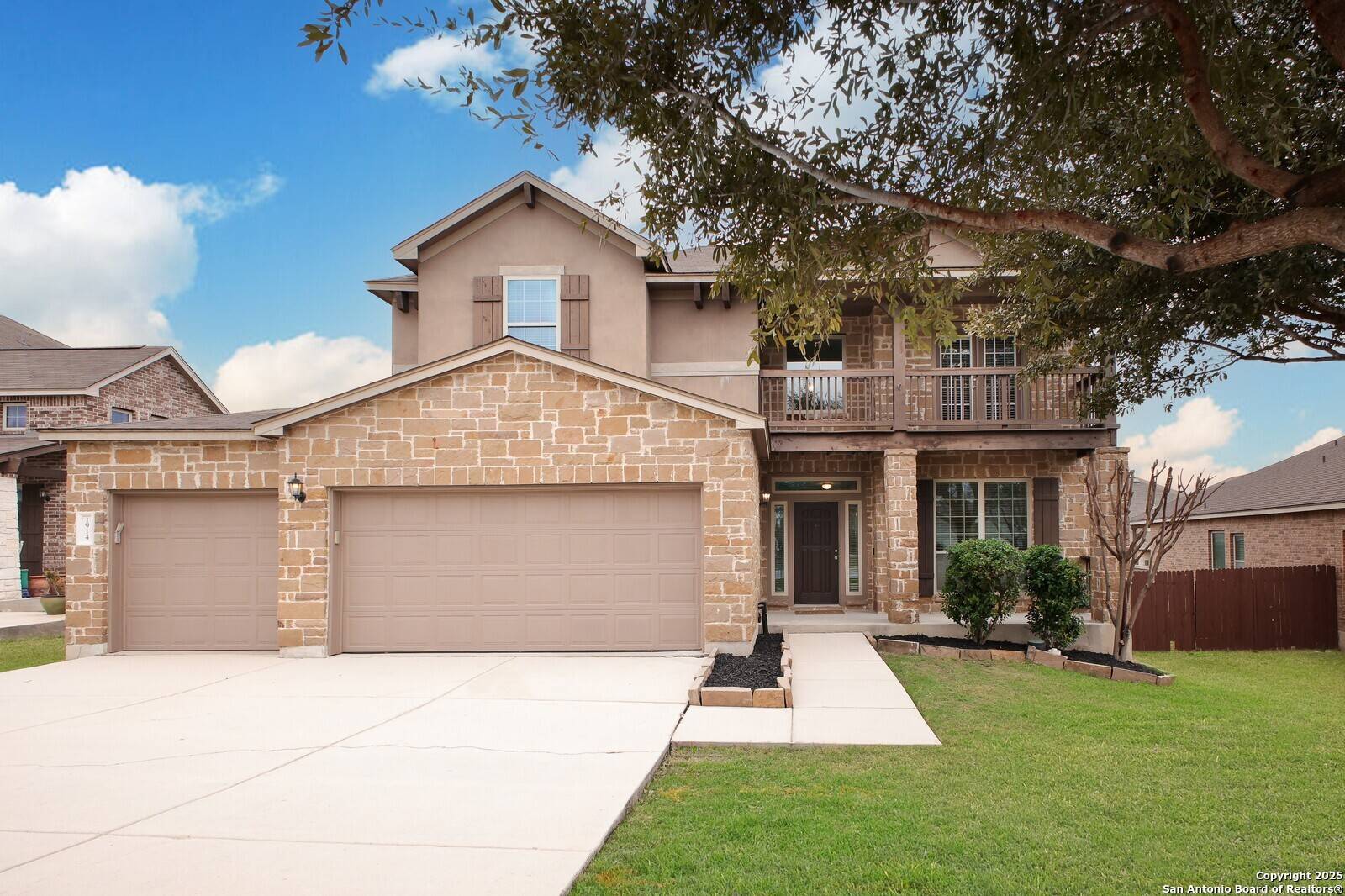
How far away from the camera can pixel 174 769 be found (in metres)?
6.10

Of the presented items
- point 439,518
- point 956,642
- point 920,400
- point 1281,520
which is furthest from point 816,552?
point 1281,520

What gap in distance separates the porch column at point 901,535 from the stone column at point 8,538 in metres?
19.2

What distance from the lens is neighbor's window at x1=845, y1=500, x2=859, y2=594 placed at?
16503 millimetres

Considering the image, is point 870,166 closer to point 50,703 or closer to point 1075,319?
point 1075,319

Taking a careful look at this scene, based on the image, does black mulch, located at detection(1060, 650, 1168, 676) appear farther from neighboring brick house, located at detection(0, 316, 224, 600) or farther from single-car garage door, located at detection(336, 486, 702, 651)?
neighboring brick house, located at detection(0, 316, 224, 600)

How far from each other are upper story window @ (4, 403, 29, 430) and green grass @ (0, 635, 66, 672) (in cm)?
912

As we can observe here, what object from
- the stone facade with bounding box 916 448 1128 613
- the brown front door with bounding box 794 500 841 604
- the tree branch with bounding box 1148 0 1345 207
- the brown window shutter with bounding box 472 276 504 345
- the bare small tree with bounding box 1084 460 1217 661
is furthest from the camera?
the brown front door with bounding box 794 500 841 604

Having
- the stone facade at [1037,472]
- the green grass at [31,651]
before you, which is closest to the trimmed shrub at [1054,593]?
the stone facade at [1037,472]

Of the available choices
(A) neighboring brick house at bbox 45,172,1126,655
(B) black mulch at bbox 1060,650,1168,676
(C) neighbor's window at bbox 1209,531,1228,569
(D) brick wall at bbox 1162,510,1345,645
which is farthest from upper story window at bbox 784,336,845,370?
(C) neighbor's window at bbox 1209,531,1228,569

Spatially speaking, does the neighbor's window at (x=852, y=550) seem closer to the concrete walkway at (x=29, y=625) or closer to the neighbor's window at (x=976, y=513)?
the neighbor's window at (x=976, y=513)

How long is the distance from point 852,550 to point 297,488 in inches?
399

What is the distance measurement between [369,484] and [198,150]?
12.7 metres

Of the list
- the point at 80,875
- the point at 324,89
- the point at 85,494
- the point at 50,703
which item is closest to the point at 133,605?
the point at 85,494

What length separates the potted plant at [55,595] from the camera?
1712 cm
